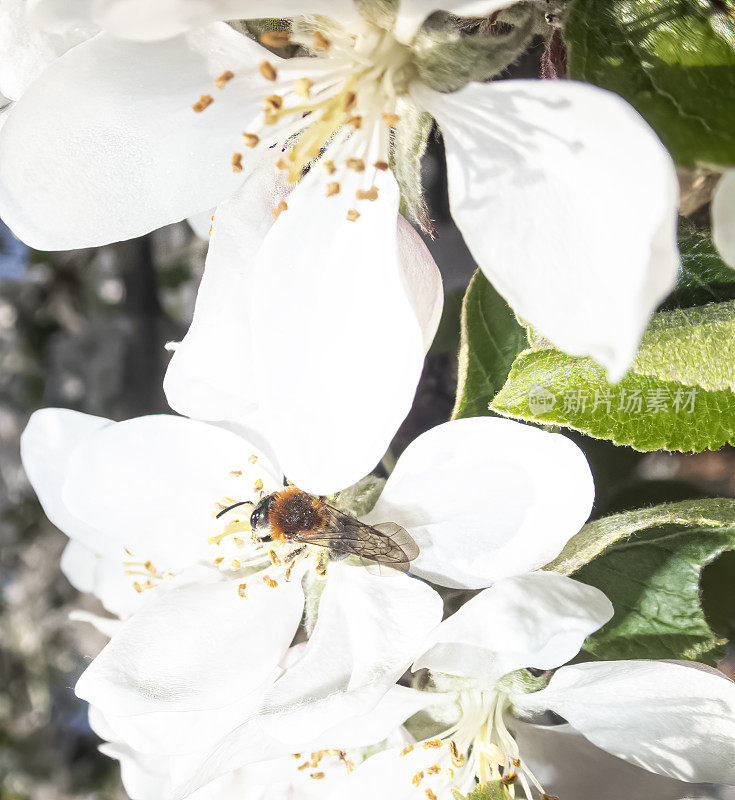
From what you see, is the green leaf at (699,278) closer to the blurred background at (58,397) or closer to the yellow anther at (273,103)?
the yellow anther at (273,103)

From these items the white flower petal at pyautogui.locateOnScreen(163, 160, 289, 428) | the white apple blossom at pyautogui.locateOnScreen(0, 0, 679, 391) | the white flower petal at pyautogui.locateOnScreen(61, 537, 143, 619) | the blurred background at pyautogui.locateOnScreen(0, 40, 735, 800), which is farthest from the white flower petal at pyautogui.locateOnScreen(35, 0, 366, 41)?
the blurred background at pyautogui.locateOnScreen(0, 40, 735, 800)

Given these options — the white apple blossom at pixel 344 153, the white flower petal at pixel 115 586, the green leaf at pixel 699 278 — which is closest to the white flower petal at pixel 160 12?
the white apple blossom at pixel 344 153

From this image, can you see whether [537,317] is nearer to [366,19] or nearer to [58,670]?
[366,19]

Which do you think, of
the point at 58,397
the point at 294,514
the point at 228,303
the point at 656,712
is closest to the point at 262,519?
the point at 294,514

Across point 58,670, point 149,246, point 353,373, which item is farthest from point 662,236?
point 58,670

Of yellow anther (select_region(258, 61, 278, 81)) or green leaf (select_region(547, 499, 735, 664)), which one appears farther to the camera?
green leaf (select_region(547, 499, 735, 664))

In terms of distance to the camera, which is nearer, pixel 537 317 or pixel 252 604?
pixel 537 317

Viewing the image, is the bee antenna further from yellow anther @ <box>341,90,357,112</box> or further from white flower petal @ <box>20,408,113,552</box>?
yellow anther @ <box>341,90,357,112</box>
